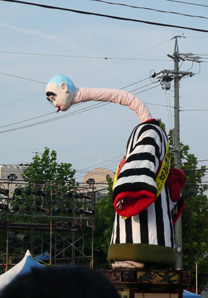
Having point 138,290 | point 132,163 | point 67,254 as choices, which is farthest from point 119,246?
point 67,254

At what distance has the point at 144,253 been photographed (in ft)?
25.5

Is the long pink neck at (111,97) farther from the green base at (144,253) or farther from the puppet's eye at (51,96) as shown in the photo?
the green base at (144,253)

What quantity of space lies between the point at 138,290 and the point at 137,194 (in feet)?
4.37

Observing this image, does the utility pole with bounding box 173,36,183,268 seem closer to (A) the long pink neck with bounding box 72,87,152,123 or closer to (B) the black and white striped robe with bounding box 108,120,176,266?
(A) the long pink neck with bounding box 72,87,152,123

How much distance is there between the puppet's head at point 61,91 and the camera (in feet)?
28.9

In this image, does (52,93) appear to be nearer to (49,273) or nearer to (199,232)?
(49,273)

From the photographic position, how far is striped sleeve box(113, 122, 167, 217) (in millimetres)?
7559

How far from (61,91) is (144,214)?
2.26m

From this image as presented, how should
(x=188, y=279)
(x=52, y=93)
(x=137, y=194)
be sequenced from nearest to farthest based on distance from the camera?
(x=137, y=194), (x=188, y=279), (x=52, y=93)

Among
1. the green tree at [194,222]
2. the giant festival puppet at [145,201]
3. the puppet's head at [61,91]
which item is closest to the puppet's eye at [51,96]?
the puppet's head at [61,91]

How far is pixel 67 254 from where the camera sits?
35125 millimetres

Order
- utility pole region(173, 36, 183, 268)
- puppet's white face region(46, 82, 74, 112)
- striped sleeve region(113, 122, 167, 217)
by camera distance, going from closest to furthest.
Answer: striped sleeve region(113, 122, 167, 217) < puppet's white face region(46, 82, 74, 112) < utility pole region(173, 36, 183, 268)

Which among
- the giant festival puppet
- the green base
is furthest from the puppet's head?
the green base

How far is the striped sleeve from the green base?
1.54 ft
